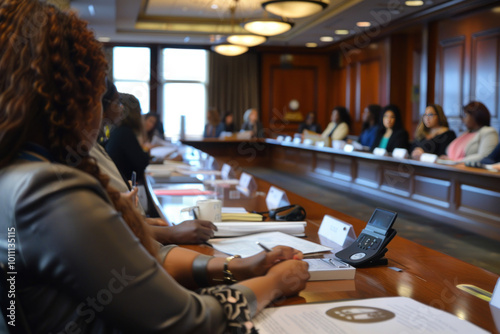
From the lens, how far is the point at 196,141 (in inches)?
385

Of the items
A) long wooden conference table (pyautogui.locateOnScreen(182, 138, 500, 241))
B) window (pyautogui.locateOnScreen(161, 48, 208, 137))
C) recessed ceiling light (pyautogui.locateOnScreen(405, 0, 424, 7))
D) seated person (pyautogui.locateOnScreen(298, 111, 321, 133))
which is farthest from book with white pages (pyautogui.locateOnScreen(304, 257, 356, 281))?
window (pyautogui.locateOnScreen(161, 48, 208, 137))

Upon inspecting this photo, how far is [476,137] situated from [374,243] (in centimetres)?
466

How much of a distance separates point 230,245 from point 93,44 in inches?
34.5

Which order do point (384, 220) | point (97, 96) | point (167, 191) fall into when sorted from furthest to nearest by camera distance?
point (167, 191) < point (384, 220) < point (97, 96)

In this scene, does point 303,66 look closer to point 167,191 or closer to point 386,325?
point 167,191

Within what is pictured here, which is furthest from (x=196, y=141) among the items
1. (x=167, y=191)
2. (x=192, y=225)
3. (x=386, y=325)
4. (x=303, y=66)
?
(x=386, y=325)

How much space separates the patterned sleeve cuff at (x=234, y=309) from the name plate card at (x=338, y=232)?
0.75 meters

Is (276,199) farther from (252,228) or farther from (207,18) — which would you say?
(207,18)

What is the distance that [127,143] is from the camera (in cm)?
318

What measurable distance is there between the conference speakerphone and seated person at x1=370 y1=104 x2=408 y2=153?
5.43 metres

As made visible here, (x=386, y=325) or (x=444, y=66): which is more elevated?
(x=444, y=66)

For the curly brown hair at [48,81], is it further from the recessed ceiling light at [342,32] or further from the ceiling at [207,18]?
the recessed ceiling light at [342,32]

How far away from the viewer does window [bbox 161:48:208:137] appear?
12.2 metres

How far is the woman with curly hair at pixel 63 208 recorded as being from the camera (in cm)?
64
